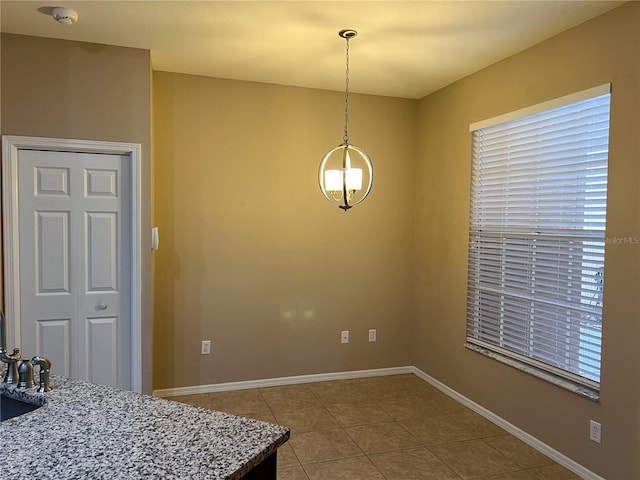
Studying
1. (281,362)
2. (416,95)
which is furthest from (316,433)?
(416,95)

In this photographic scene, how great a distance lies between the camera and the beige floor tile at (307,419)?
11.2 feet

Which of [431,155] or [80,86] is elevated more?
[80,86]

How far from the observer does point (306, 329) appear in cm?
432

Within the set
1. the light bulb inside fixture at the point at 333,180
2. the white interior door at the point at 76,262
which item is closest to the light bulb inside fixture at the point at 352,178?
the light bulb inside fixture at the point at 333,180

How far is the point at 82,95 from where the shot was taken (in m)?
3.20

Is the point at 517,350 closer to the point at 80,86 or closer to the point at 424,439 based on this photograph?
the point at 424,439

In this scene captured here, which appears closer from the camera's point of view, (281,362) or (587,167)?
(587,167)

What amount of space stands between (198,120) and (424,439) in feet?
9.93

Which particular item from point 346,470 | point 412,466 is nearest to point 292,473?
point 346,470

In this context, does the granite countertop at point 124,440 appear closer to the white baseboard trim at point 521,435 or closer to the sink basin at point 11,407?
the sink basin at point 11,407

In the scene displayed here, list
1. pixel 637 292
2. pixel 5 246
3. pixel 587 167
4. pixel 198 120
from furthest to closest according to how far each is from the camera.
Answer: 1. pixel 198 120
2. pixel 5 246
3. pixel 587 167
4. pixel 637 292

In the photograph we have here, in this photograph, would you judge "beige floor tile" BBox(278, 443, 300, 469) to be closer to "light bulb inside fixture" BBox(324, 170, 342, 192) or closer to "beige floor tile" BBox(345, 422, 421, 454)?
"beige floor tile" BBox(345, 422, 421, 454)

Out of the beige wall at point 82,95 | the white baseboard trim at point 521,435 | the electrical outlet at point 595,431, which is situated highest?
the beige wall at point 82,95

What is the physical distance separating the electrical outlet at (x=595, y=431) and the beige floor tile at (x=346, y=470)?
1.25m
